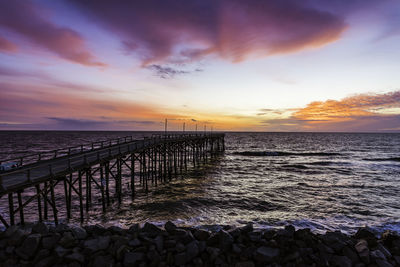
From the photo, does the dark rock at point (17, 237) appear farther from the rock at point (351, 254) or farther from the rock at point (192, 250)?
the rock at point (351, 254)

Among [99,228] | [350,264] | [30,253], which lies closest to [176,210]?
[99,228]

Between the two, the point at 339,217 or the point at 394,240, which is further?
the point at 339,217

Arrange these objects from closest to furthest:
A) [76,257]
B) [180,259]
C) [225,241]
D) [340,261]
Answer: [76,257]
[180,259]
[340,261]
[225,241]

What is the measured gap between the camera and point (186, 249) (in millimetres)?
8711

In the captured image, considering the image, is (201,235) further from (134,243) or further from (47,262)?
(47,262)

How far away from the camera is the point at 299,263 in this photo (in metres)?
8.34

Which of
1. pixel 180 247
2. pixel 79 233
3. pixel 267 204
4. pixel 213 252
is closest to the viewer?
pixel 213 252

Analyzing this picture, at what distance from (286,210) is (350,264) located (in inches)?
414

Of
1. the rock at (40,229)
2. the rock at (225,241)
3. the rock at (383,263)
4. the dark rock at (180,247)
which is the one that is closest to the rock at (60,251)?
the rock at (40,229)

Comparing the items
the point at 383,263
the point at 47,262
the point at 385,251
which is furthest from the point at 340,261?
the point at 47,262

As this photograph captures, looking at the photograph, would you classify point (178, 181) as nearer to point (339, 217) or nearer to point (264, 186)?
point (264, 186)

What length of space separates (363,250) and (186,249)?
270 inches

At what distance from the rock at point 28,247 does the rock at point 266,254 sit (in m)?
8.20

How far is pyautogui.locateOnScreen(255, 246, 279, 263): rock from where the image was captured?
27.3 feet
